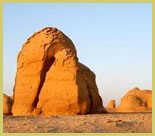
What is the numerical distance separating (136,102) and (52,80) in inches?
908

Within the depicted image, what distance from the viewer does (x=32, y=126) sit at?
1343 cm

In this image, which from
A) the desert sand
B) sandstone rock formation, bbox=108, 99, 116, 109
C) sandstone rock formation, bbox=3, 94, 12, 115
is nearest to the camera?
the desert sand

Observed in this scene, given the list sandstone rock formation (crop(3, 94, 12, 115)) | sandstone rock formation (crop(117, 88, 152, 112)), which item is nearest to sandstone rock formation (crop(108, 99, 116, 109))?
sandstone rock formation (crop(117, 88, 152, 112))

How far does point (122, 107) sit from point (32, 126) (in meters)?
31.3

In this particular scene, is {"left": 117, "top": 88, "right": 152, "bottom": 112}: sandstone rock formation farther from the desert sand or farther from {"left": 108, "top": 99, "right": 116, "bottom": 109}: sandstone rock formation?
the desert sand

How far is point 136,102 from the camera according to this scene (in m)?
42.9

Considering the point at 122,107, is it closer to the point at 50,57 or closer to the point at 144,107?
the point at 144,107

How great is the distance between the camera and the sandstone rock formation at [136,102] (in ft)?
139

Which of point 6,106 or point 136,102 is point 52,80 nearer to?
point 6,106

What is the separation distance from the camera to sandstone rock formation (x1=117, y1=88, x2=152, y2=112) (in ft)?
139

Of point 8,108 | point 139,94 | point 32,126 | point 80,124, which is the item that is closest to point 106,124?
point 80,124

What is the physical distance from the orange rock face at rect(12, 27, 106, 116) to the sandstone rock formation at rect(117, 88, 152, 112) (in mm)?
18806

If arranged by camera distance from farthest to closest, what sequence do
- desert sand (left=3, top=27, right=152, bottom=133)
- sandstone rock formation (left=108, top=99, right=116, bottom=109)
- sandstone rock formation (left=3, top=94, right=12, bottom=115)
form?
sandstone rock formation (left=108, top=99, right=116, bottom=109)
sandstone rock formation (left=3, top=94, right=12, bottom=115)
desert sand (left=3, top=27, right=152, bottom=133)

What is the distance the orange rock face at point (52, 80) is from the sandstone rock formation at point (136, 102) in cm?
1881
